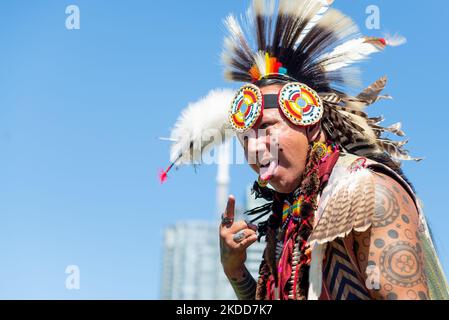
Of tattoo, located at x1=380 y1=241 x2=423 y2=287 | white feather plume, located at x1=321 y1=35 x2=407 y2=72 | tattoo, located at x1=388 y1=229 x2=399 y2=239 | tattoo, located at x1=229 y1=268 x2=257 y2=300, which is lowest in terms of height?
tattoo, located at x1=229 y1=268 x2=257 y2=300

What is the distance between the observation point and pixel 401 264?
4113 millimetres

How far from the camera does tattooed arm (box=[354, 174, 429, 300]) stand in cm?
409

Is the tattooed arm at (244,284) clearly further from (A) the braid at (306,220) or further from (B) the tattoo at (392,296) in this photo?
(B) the tattoo at (392,296)

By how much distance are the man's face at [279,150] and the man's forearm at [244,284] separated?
77 cm

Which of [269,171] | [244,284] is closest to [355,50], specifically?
[269,171]

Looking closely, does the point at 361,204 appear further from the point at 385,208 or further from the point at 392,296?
the point at 392,296

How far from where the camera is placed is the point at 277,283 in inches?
197

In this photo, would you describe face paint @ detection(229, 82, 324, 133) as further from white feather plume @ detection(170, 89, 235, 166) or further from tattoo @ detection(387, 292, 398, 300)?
tattoo @ detection(387, 292, 398, 300)

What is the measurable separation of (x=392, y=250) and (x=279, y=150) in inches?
40.8

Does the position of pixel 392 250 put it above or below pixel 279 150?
below

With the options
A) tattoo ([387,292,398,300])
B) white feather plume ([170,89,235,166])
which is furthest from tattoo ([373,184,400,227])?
white feather plume ([170,89,235,166])

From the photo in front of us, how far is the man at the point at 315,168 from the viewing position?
423cm

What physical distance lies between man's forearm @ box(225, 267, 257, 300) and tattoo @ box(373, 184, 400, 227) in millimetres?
1416
